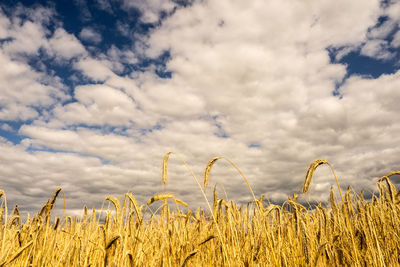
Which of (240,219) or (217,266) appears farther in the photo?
(240,219)

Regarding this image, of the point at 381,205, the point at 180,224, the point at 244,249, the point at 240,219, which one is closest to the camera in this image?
the point at 244,249

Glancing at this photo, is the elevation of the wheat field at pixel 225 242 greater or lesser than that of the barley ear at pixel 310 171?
lesser

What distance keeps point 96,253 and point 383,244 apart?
4.10 meters

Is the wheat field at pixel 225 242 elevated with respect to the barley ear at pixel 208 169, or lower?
lower

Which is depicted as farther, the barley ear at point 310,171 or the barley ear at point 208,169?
the barley ear at point 208,169

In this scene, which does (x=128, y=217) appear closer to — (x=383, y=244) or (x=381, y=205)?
(x=383, y=244)

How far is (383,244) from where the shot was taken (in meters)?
4.04

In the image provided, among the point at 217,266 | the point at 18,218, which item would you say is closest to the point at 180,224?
the point at 217,266

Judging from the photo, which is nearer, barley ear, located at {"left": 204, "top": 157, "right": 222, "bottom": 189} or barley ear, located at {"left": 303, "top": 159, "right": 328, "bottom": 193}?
barley ear, located at {"left": 303, "top": 159, "right": 328, "bottom": 193}

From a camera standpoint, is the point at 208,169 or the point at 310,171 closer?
the point at 310,171

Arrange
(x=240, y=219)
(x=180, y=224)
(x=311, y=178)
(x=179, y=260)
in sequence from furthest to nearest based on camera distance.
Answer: (x=240, y=219) → (x=180, y=224) → (x=179, y=260) → (x=311, y=178)

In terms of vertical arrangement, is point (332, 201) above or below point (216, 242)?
above

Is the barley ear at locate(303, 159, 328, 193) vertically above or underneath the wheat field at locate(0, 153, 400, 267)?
above

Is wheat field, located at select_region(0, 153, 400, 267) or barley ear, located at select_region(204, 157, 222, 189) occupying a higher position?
barley ear, located at select_region(204, 157, 222, 189)
